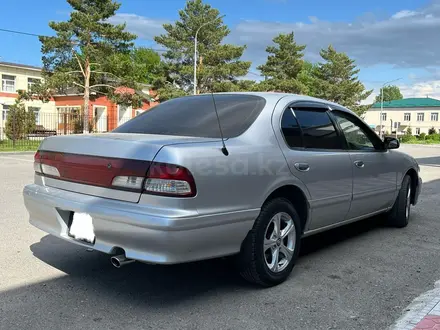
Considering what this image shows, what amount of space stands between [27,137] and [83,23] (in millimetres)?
8957

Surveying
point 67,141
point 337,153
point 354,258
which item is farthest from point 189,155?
point 354,258

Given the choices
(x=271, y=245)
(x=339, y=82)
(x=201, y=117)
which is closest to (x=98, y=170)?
(x=201, y=117)

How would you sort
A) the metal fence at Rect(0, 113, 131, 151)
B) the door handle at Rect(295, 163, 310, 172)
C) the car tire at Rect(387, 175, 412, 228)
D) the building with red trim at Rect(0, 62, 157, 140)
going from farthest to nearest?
the building with red trim at Rect(0, 62, 157, 140) < the metal fence at Rect(0, 113, 131, 151) < the car tire at Rect(387, 175, 412, 228) < the door handle at Rect(295, 163, 310, 172)

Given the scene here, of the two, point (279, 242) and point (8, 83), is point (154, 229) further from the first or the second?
point (8, 83)

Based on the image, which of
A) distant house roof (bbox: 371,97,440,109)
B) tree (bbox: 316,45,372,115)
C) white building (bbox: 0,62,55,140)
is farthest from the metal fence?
distant house roof (bbox: 371,97,440,109)

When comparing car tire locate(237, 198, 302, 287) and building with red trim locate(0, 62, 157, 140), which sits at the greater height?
building with red trim locate(0, 62, 157, 140)

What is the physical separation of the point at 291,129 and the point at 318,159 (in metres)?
0.39

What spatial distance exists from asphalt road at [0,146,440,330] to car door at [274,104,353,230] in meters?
0.58

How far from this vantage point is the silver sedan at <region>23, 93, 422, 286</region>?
3.08 m

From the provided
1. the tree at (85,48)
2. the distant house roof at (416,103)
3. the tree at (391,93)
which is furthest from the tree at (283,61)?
the tree at (391,93)

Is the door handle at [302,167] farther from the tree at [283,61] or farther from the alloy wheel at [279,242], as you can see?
the tree at [283,61]

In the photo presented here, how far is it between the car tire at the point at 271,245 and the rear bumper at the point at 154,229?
124 mm

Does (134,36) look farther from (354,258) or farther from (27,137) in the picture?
(354,258)

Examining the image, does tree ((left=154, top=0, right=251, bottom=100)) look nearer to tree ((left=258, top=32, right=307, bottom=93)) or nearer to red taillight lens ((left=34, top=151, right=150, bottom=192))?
tree ((left=258, top=32, right=307, bottom=93))
